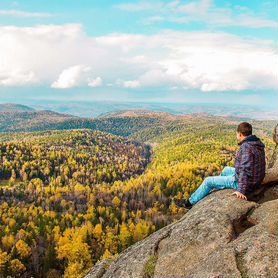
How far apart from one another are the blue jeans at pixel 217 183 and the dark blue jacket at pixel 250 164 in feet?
5.61

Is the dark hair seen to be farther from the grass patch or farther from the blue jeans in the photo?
the grass patch

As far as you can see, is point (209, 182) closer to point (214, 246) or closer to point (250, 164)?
point (250, 164)

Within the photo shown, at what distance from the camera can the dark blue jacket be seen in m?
21.0

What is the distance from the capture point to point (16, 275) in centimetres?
14150

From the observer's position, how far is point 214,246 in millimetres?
17266

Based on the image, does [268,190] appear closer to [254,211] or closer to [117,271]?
[254,211]

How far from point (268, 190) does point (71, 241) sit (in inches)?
5561

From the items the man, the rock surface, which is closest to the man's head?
the man

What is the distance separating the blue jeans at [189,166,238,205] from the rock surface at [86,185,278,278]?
27.2 inches

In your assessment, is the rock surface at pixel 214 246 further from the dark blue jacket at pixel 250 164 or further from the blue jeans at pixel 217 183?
the dark blue jacket at pixel 250 164

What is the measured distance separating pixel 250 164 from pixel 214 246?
22.2ft

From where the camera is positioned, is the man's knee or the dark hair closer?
the dark hair

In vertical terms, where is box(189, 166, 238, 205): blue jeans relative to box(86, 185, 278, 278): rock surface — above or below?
above

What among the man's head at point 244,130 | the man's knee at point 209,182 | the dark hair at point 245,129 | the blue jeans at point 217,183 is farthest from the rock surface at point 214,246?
the dark hair at point 245,129
